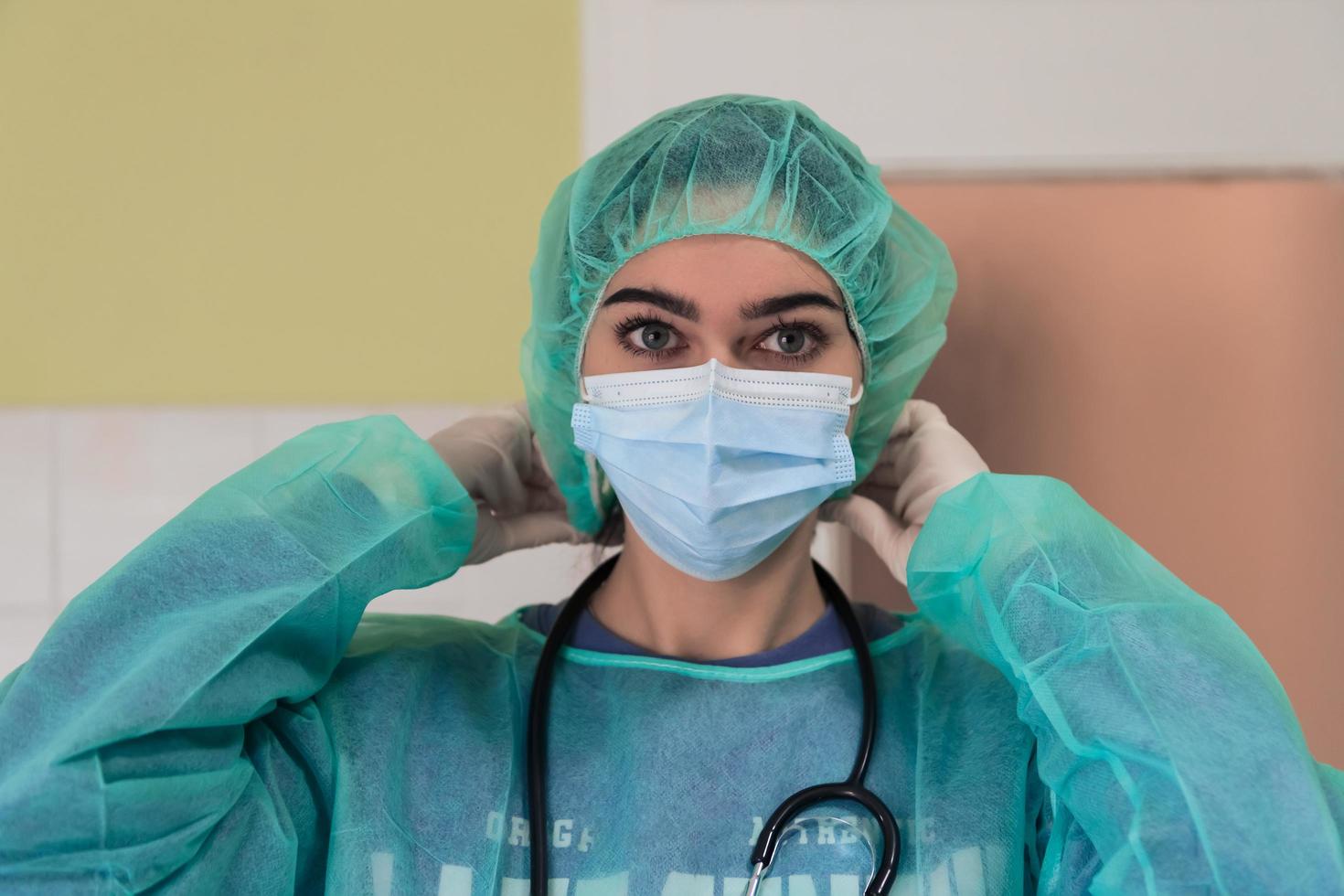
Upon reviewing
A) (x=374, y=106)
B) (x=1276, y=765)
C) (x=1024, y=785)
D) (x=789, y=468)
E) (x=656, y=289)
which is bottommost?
(x=1024, y=785)

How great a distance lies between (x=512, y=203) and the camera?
1.88 m

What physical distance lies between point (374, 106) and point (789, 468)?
104cm

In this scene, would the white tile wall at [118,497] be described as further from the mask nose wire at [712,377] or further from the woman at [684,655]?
the mask nose wire at [712,377]

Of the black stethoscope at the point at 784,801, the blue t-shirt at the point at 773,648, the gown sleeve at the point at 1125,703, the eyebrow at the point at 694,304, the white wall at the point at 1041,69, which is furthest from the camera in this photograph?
the white wall at the point at 1041,69

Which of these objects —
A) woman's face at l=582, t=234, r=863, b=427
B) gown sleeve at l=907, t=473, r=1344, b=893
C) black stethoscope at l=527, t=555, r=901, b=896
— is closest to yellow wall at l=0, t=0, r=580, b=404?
woman's face at l=582, t=234, r=863, b=427

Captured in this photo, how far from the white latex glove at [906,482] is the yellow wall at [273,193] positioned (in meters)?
0.63

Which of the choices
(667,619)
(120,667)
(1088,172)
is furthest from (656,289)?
(1088,172)

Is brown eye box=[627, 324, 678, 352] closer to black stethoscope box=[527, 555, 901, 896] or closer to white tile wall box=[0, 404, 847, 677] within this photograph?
black stethoscope box=[527, 555, 901, 896]

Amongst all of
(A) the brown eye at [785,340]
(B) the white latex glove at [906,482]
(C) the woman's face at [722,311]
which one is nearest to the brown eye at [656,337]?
(C) the woman's face at [722,311]

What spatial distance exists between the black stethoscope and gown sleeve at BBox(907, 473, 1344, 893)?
0.13m

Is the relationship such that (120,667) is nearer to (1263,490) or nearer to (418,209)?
(418,209)

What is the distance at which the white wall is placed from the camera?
1813mm

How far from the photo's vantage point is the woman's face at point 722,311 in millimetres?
1266

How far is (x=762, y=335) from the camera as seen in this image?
129 cm
